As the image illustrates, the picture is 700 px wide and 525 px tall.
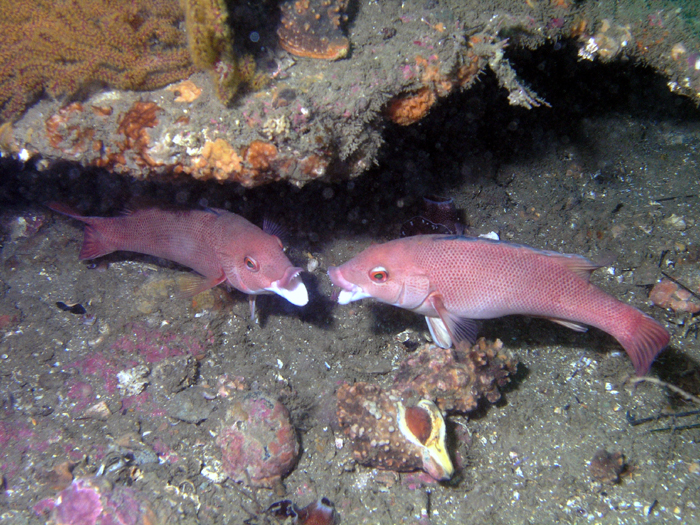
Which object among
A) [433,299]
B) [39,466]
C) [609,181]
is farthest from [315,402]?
[609,181]

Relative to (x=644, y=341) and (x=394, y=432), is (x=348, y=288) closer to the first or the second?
(x=394, y=432)

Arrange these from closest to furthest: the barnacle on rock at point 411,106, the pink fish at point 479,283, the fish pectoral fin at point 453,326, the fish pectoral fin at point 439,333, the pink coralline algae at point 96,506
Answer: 1. the pink coralline algae at point 96,506
2. the barnacle on rock at point 411,106
3. the pink fish at point 479,283
4. the fish pectoral fin at point 453,326
5. the fish pectoral fin at point 439,333

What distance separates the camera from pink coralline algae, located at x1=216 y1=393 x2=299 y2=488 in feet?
11.5

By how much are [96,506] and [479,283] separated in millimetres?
3983

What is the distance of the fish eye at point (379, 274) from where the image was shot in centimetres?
345

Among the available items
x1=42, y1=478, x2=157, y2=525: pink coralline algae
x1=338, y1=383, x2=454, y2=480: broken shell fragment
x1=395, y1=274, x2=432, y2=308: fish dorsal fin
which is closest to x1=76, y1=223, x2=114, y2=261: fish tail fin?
x1=42, y1=478, x2=157, y2=525: pink coralline algae

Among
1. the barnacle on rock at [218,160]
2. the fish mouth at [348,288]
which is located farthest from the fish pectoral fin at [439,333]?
the barnacle on rock at [218,160]

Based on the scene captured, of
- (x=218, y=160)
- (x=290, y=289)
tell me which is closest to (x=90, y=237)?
(x=218, y=160)

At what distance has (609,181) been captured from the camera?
5.39m

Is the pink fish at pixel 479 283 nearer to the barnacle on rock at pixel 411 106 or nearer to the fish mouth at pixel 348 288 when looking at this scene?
the fish mouth at pixel 348 288

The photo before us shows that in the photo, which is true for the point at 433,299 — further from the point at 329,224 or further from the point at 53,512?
the point at 53,512

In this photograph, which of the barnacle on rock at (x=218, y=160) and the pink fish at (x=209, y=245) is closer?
the barnacle on rock at (x=218, y=160)

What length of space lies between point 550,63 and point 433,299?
14.2ft

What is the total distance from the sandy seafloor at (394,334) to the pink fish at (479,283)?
1.27m
